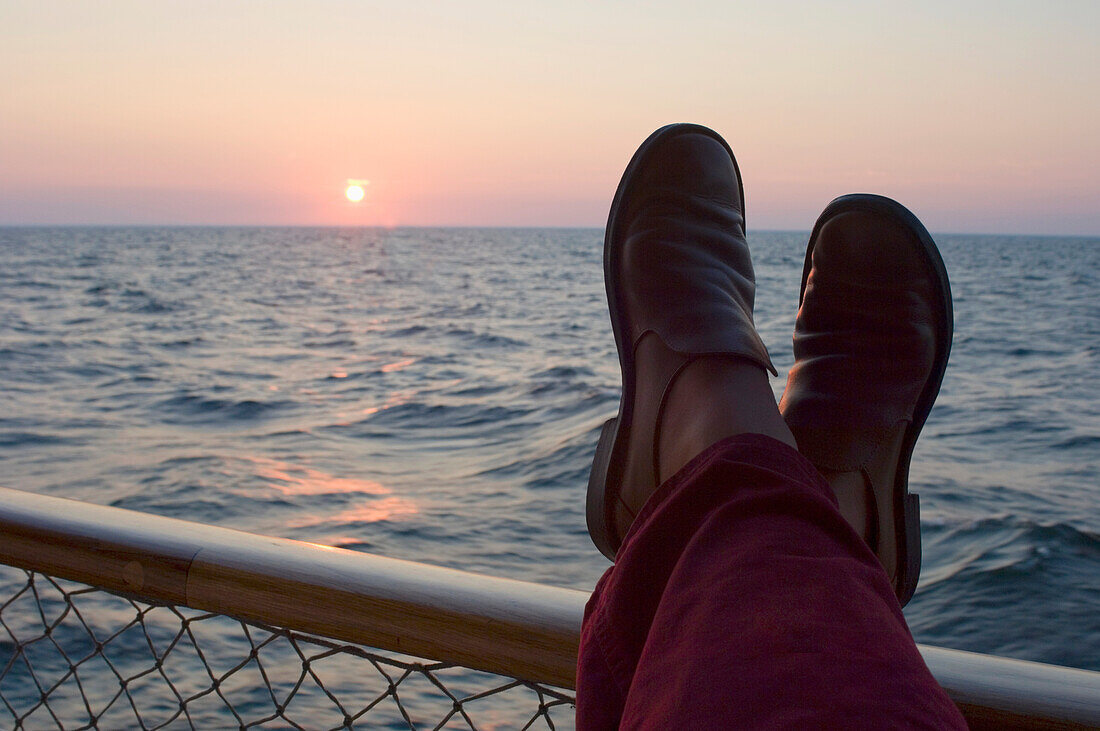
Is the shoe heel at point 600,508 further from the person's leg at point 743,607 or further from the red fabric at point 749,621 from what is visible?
the red fabric at point 749,621

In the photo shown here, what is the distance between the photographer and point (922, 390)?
120cm

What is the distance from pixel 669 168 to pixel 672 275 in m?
0.20

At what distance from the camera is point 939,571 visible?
10.3 ft

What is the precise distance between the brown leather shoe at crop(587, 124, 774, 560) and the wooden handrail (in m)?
0.44

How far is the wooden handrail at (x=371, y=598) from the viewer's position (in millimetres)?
500

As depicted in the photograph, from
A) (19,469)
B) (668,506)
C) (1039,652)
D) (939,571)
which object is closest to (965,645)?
(1039,652)

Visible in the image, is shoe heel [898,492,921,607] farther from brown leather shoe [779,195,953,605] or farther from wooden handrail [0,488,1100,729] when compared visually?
wooden handrail [0,488,1100,729]

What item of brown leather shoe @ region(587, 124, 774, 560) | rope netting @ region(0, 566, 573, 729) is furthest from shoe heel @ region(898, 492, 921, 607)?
rope netting @ region(0, 566, 573, 729)

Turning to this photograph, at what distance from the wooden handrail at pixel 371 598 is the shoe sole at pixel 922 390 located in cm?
50

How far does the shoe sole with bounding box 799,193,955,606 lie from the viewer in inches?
41.4

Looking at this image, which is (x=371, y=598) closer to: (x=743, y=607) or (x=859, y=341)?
(x=743, y=607)

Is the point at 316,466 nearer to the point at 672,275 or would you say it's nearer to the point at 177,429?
the point at 177,429

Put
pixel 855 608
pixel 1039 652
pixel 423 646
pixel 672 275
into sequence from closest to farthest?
pixel 855 608
pixel 423 646
pixel 672 275
pixel 1039 652

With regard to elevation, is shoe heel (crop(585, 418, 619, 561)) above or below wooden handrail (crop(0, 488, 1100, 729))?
below
